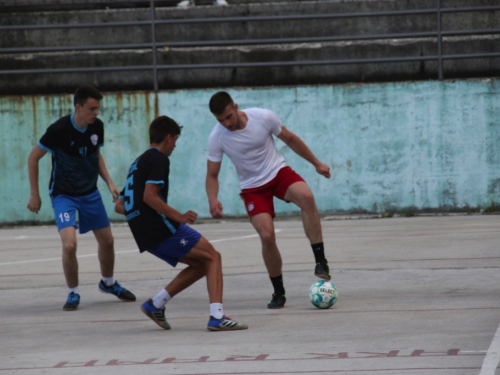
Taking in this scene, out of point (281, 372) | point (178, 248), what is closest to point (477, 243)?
point (178, 248)

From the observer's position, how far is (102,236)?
916 cm

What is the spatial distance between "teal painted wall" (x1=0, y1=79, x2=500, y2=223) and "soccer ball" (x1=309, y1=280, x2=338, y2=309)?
7.92m

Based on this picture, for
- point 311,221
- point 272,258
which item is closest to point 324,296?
point 272,258

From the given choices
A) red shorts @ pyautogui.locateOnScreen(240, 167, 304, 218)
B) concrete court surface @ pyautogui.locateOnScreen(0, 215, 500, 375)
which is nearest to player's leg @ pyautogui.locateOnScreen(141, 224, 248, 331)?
concrete court surface @ pyautogui.locateOnScreen(0, 215, 500, 375)

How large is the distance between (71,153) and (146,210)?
1.87 m

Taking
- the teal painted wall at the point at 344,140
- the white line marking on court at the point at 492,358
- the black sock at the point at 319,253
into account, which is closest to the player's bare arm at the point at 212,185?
the black sock at the point at 319,253

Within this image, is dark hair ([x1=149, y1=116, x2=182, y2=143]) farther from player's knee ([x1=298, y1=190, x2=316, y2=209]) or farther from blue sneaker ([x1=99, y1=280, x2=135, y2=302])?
blue sneaker ([x1=99, y1=280, x2=135, y2=302])

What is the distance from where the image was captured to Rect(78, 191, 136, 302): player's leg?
29.8 ft

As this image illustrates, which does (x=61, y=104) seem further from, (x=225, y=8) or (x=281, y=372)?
(x=281, y=372)

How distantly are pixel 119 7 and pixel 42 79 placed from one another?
2.13 meters

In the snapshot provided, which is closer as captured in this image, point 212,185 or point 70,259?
point 212,185

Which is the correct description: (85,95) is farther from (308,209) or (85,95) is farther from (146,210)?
(308,209)

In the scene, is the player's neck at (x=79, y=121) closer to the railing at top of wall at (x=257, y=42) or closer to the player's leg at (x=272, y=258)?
the player's leg at (x=272, y=258)

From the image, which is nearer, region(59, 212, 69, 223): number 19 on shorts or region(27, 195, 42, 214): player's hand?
region(27, 195, 42, 214): player's hand
